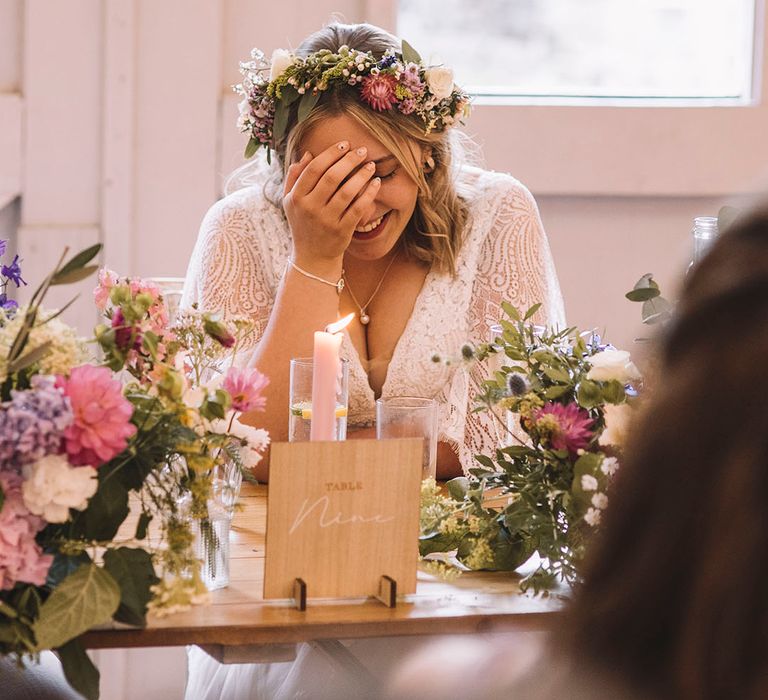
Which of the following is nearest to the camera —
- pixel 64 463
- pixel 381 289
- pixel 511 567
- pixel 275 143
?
pixel 64 463

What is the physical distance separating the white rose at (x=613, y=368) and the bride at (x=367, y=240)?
48cm

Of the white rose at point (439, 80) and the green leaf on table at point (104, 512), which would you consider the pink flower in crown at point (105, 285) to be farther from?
the white rose at point (439, 80)

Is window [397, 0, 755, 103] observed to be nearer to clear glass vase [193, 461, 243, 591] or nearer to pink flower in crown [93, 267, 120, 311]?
pink flower in crown [93, 267, 120, 311]

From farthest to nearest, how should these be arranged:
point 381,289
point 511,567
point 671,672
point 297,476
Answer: point 381,289 → point 511,567 → point 297,476 → point 671,672

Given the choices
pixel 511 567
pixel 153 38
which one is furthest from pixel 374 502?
pixel 153 38

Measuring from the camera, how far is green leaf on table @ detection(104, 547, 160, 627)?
3.43 ft

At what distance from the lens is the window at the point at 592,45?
2.89 meters

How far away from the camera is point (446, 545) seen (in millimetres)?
1283

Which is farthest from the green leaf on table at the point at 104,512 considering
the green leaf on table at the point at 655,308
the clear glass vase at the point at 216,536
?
the green leaf on table at the point at 655,308

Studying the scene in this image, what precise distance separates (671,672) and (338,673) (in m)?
0.98

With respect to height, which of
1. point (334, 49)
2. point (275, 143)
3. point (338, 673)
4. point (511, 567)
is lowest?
point (338, 673)

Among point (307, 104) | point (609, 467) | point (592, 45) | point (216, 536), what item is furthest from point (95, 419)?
point (592, 45)

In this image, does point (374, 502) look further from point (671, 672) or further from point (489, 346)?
point (671, 672)

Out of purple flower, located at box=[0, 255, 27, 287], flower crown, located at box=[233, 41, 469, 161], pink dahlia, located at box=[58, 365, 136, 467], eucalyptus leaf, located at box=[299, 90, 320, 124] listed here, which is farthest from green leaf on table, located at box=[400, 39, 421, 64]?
pink dahlia, located at box=[58, 365, 136, 467]
